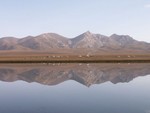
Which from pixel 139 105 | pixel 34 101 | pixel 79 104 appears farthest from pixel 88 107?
pixel 34 101

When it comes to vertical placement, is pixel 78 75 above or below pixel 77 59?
below

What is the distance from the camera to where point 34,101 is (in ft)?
72.6

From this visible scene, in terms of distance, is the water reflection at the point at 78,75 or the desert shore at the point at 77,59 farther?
the desert shore at the point at 77,59

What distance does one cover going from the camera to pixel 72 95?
82.6 ft

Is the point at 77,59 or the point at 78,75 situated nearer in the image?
the point at 78,75

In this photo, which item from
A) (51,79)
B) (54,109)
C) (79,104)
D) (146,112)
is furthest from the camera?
(51,79)

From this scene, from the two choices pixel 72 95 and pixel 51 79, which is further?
pixel 51 79

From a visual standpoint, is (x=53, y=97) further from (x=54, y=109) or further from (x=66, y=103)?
(x=54, y=109)

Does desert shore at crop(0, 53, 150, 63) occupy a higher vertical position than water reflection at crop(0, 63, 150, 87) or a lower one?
higher

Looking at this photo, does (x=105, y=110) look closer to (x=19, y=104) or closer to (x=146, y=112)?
(x=146, y=112)

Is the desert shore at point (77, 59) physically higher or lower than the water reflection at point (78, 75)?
higher

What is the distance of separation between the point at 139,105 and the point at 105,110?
9.04ft

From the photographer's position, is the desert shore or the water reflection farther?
the desert shore

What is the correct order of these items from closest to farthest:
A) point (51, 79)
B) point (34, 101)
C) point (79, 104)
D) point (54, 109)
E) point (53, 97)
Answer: point (54, 109), point (79, 104), point (34, 101), point (53, 97), point (51, 79)
